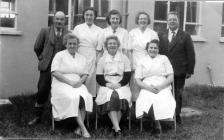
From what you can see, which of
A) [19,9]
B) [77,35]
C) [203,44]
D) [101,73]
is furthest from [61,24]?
[203,44]

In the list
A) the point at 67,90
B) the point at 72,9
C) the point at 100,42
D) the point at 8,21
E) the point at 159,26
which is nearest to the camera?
the point at 67,90

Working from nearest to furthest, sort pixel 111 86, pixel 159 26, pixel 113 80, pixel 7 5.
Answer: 1. pixel 111 86
2. pixel 113 80
3. pixel 7 5
4. pixel 159 26

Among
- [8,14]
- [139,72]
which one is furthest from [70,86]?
[8,14]

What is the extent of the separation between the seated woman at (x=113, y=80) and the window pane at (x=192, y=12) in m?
4.69

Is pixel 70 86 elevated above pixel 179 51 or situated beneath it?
situated beneath

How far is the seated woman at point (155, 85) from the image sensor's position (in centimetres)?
608

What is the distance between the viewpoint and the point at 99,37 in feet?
21.8

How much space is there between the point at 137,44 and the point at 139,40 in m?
0.07

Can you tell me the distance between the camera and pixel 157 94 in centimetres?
621

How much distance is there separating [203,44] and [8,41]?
4940mm

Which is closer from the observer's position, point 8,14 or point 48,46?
point 48,46

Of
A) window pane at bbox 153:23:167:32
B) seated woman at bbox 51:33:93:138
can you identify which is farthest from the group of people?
window pane at bbox 153:23:167:32

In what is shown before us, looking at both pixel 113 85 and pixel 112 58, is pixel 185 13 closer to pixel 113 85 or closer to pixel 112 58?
pixel 112 58

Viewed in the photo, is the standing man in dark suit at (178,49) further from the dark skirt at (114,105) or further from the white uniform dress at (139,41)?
the dark skirt at (114,105)
